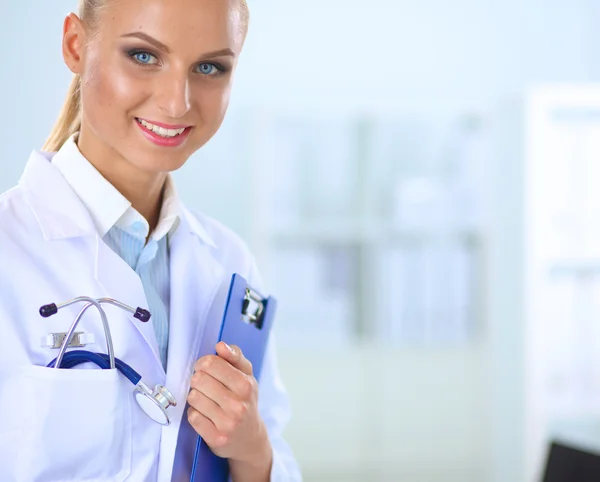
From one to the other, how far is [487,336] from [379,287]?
0.58 meters

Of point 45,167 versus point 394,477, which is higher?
point 45,167

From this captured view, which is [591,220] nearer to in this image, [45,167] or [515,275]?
[515,275]

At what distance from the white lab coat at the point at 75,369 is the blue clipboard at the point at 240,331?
32 millimetres

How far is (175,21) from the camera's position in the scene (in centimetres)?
104

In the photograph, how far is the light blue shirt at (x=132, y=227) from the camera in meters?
1.18

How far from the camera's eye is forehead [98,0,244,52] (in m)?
1.04

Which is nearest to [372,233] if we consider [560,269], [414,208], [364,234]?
[364,234]

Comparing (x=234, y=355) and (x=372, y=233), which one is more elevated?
(x=372, y=233)

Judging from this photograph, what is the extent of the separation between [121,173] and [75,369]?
12.3 inches

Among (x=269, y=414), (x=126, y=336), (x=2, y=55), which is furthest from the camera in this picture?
(x=2, y=55)

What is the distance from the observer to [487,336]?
400 centimetres

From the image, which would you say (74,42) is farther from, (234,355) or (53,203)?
(234,355)

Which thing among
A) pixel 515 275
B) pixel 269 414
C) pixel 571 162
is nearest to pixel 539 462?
pixel 515 275

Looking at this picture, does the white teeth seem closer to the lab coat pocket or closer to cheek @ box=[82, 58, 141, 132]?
cheek @ box=[82, 58, 141, 132]
